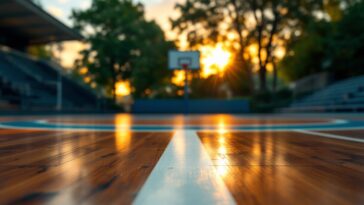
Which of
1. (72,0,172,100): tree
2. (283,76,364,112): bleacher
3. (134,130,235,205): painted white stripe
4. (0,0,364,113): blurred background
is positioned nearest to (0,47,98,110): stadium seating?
(0,0,364,113): blurred background

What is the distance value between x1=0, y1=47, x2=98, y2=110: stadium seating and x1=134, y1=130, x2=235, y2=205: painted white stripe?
1541cm

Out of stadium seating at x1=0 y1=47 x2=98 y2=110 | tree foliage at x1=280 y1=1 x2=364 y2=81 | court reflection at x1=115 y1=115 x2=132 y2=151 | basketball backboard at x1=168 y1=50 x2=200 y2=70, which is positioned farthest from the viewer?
tree foliage at x1=280 y1=1 x2=364 y2=81

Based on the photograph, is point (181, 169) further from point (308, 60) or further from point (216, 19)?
point (308, 60)

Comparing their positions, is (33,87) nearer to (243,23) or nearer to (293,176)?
(243,23)

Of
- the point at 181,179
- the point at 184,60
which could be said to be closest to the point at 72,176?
the point at 181,179

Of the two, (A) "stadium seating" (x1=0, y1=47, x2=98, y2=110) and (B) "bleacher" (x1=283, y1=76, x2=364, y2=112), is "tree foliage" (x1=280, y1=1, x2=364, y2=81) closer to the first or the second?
(B) "bleacher" (x1=283, y1=76, x2=364, y2=112)

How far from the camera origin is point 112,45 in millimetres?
20859

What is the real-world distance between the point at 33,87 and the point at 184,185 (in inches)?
787

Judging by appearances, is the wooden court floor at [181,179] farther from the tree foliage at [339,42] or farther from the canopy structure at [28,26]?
the tree foliage at [339,42]

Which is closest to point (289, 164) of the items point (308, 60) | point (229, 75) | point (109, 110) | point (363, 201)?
point (363, 201)

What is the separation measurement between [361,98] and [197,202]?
15234 mm

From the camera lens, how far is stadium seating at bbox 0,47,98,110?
50.5ft

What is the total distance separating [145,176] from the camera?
1190 mm

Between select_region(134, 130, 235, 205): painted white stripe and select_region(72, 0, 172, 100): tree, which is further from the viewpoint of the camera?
select_region(72, 0, 172, 100): tree
